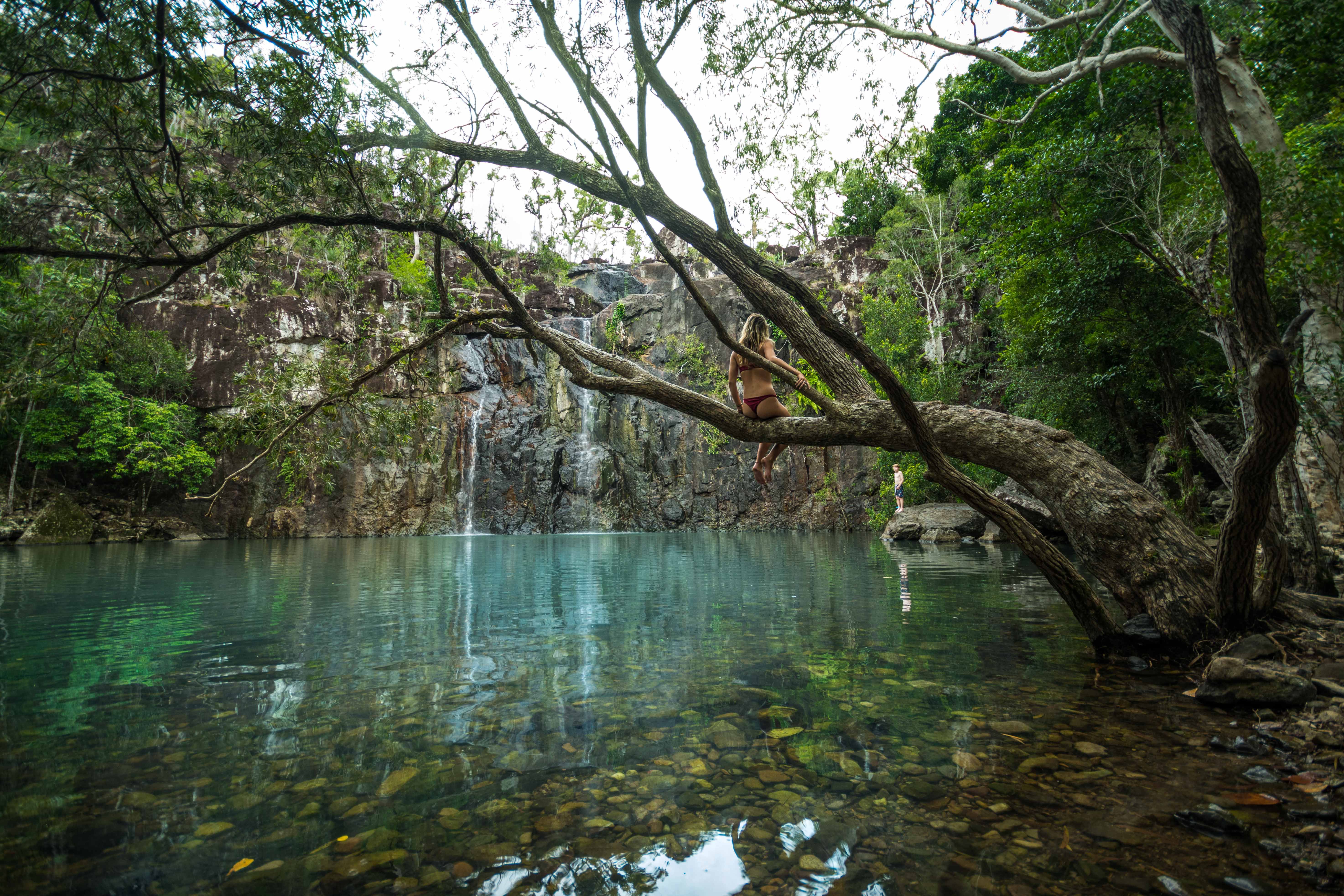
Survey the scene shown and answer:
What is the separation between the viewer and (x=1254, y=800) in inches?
107

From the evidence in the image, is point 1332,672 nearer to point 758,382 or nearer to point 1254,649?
point 1254,649

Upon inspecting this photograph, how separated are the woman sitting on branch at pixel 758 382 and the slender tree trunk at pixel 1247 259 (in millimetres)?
3416

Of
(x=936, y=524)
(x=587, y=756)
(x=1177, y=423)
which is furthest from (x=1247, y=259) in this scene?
(x=936, y=524)

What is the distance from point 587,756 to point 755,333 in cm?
496

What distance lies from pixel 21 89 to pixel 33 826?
5.15 metres

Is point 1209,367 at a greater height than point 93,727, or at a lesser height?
greater

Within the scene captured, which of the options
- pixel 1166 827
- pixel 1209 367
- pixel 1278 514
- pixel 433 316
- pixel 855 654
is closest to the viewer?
Result: pixel 1166 827

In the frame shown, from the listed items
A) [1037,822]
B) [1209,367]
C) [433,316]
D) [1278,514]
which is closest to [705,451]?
[1209,367]

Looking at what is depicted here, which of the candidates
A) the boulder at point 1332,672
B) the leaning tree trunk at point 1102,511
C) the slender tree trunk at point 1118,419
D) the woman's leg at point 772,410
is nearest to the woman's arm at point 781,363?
the woman's leg at point 772,410

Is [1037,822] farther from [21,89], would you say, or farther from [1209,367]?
[1209,367]

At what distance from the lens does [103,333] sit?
21.1 feet

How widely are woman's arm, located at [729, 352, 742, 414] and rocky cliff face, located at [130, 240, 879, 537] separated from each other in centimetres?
2561

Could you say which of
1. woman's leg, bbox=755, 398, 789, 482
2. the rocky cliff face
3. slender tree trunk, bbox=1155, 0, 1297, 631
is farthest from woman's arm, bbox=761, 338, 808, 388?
the rocky cliff face

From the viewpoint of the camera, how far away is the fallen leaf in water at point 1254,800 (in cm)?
268
